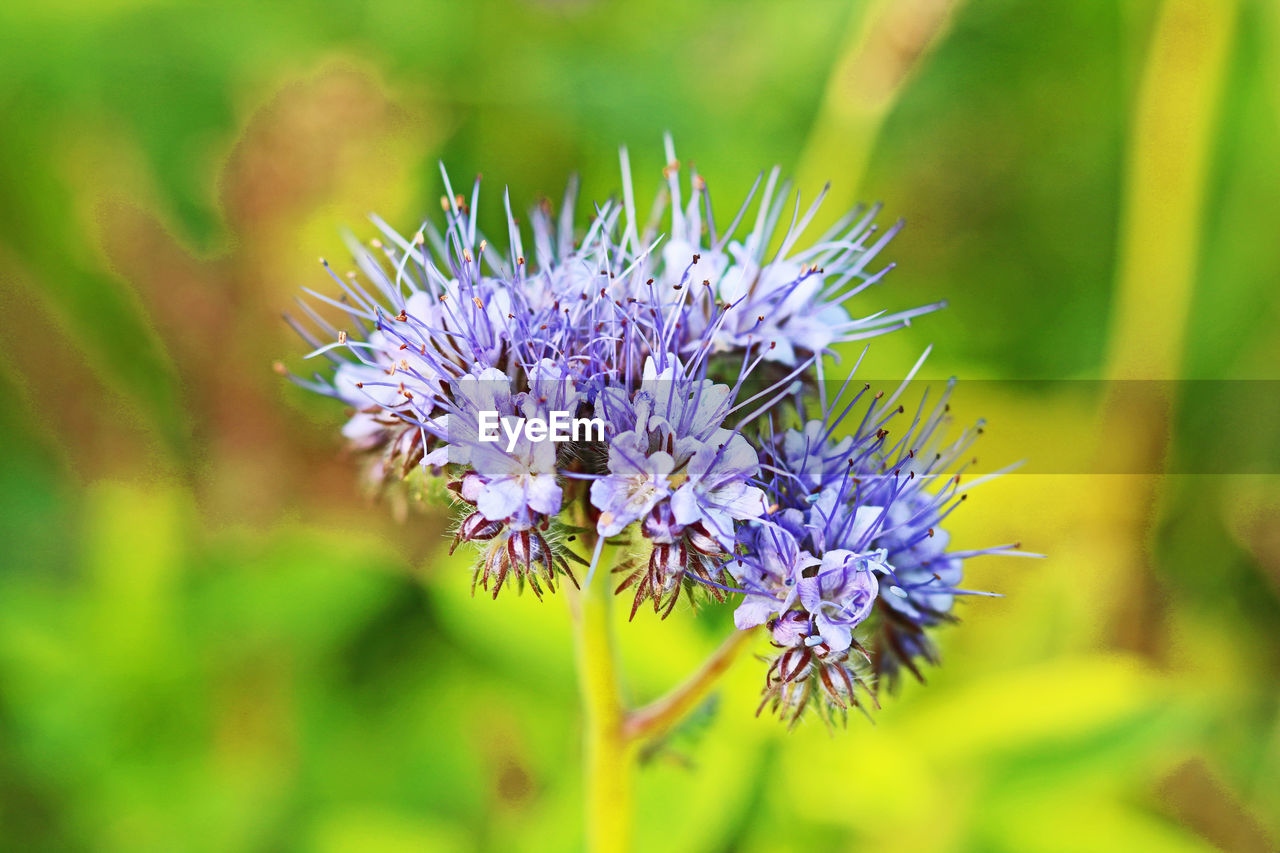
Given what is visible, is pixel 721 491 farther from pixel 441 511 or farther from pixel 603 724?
pixel 441 511

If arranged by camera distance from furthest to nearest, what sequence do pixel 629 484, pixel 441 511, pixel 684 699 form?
pixel 441 511 < pixel 684 699 < pixel 629 484

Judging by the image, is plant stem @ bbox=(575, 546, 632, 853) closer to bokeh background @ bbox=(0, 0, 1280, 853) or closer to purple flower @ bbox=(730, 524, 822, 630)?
purple flower @ bbox=(730, 524, 822, 630)

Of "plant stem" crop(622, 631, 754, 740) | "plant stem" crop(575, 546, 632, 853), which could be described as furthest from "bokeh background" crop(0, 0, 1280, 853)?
"plant stem" crop(622, 631, 754, 740)

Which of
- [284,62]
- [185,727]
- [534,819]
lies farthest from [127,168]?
[534,819]

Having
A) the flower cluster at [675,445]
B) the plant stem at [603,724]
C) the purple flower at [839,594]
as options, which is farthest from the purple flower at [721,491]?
the plant stem at [603,724]

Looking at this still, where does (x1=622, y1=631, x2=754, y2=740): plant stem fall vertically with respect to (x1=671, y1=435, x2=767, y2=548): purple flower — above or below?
below

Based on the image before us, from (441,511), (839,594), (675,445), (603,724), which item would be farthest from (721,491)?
(441,511)

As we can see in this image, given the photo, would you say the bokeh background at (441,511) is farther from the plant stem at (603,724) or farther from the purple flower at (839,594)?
the purple flower at (839,594)
